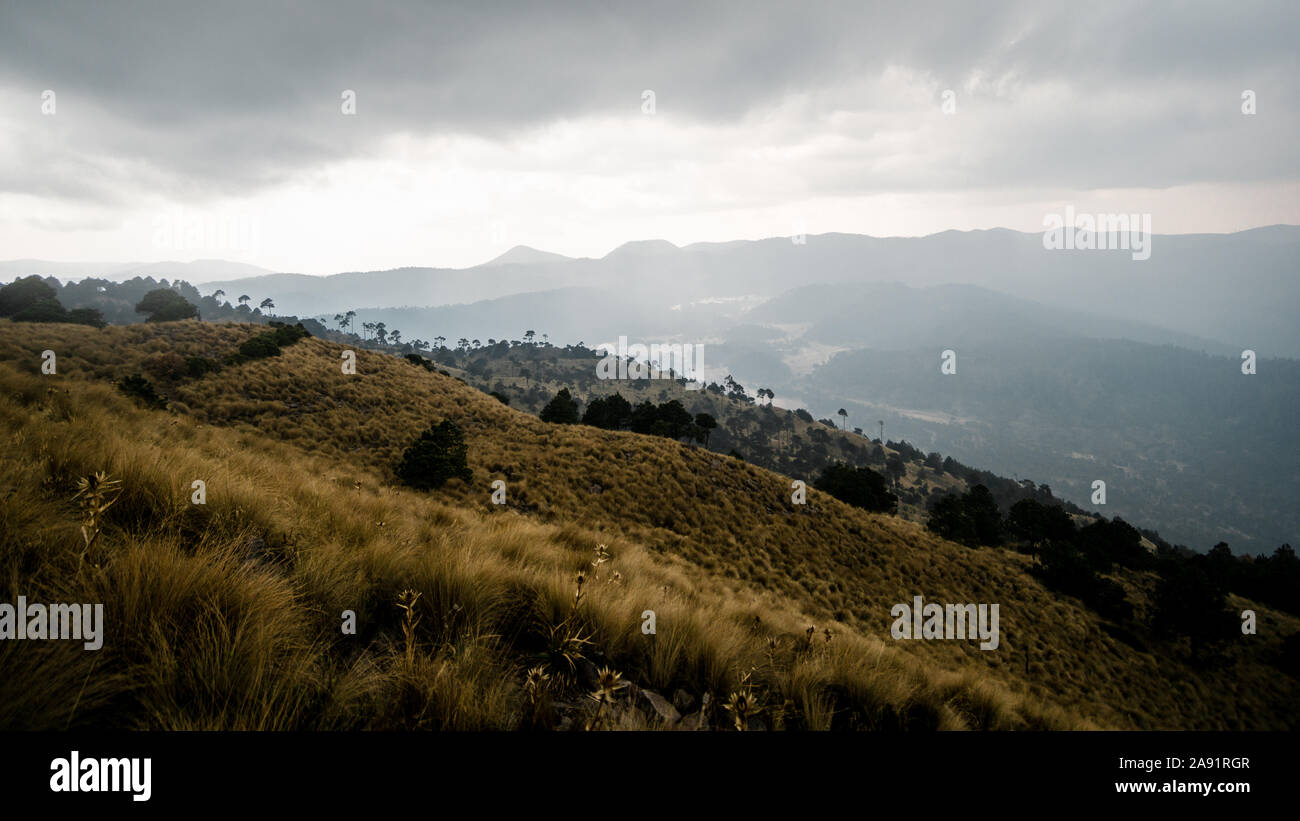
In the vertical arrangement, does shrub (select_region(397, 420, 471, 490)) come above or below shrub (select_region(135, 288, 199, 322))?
below

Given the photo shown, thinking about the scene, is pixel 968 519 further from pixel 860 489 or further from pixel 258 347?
pixel 258 347

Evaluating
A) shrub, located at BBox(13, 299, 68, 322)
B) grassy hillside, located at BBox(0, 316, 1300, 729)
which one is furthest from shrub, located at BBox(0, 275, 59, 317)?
grassy hillside, located at BBox(0, 316, 1300, 729)

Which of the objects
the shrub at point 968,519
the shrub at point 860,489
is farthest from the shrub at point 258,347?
the shrub at point 968,519

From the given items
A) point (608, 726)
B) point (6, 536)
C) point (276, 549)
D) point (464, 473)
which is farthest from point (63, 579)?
point (464, 473)

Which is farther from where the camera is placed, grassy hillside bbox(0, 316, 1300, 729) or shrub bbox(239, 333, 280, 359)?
shrub bbox(239, 333, 280, 359)

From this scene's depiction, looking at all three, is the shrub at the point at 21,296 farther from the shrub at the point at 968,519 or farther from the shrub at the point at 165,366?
the shrub at the point at 968,519

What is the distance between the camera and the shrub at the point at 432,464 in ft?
56.8

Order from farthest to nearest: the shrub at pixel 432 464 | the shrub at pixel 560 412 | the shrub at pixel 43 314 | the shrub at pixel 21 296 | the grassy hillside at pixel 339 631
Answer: the shrub at pixel 21 296 < the shrub at pixel 43 314 < the shrub at pixel 560 412 < the shrub at pixel 432 464 < the grassy hillside at pixel 339 631

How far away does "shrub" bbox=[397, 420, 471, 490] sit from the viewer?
56.8 feet

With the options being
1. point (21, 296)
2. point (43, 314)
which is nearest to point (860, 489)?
point (43, 314)

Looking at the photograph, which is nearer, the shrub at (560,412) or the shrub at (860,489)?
the shrub at (860,489)

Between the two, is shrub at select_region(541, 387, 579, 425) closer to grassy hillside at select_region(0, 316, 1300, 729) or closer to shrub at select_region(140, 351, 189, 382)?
shrub at select_region(140, 351, 189, 382)

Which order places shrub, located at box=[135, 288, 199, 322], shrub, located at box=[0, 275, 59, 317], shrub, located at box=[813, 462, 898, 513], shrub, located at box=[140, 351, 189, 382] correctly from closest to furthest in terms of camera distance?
shrub, located at box=[140, 351, 189, 382]
shrub, located at box=[813, 462, 898, 513]
shrub, located at box=[0, 275, 59, 317]
shrub, located at box=[135, 288, 199, 322]
